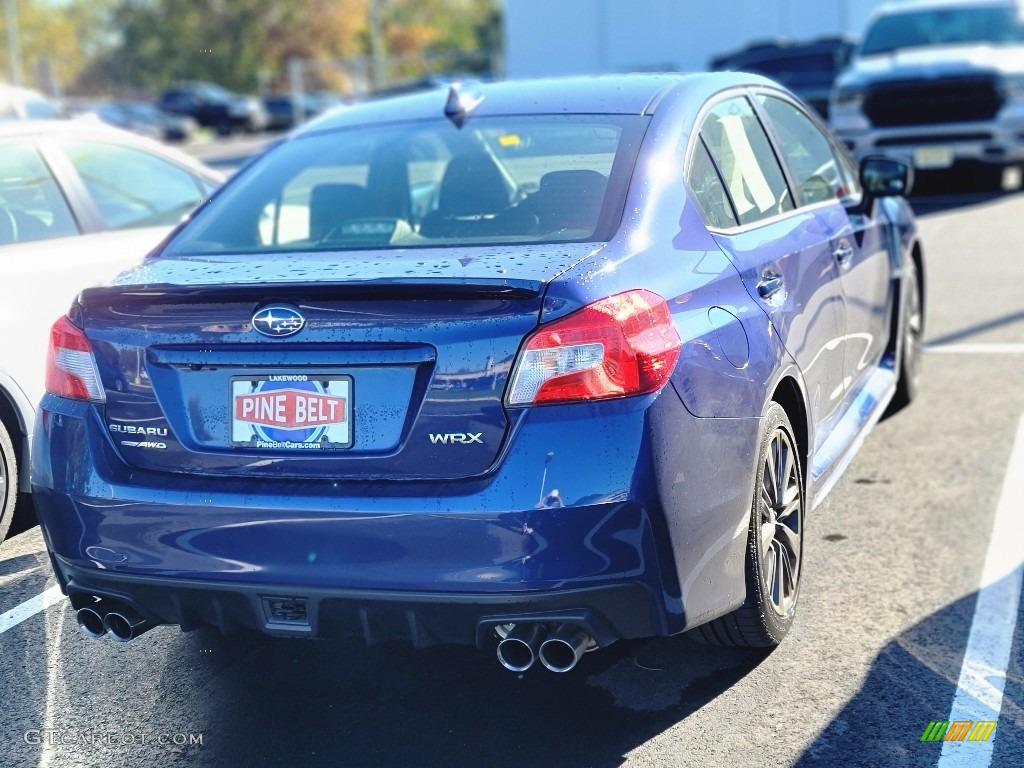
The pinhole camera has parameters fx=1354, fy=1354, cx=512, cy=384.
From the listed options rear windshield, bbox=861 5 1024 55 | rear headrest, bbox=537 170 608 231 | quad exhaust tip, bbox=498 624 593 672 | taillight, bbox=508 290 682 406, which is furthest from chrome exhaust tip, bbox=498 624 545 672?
rear windshield, bbox=861 5 1024 55

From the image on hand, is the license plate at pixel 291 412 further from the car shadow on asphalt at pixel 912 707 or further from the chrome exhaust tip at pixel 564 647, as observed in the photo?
the car shadow on asphalt at pixel 912 707

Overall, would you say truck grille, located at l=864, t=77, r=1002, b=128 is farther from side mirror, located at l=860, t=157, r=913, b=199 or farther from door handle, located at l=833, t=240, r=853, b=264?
door handle, located at l=833, t=240, r=853, b=264

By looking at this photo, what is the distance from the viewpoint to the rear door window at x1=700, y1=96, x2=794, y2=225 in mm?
4008

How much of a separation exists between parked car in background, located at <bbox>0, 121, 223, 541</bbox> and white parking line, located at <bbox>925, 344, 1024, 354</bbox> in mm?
4097

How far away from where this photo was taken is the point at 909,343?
6.13 m

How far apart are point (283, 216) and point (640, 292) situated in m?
1.62

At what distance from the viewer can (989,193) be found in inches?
602

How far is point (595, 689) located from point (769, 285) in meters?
1.21

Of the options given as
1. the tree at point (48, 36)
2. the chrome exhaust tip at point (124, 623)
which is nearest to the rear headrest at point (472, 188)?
the chrome exhaust tip at point (124, 623)

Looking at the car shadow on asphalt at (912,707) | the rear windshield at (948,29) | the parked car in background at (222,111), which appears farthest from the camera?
the parked car in background at (222,111)

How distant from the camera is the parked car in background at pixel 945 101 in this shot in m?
13.8

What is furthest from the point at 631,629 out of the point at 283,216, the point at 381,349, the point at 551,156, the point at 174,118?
the point at 174,118

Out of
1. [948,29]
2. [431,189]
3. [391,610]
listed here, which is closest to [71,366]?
[391,610]

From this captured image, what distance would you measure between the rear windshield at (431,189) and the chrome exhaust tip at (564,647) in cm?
97
